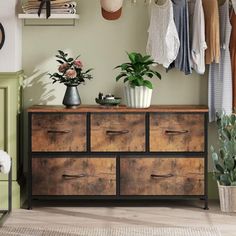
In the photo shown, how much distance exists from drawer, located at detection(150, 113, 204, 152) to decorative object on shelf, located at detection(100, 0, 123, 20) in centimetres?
81

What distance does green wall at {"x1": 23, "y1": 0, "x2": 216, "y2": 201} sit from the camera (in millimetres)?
5578

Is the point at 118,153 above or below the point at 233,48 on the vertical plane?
below

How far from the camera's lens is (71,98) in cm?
532

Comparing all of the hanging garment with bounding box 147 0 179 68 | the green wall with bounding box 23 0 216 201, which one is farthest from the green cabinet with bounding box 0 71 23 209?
the hanging garment with bounding box 147 0 179 68

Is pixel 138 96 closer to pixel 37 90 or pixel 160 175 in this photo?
pixel 160 175

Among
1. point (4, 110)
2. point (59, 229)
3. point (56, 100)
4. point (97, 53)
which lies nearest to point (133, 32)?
point (97, 53)

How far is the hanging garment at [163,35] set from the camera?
5.27 m

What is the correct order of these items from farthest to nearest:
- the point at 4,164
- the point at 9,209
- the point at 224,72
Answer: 1. the point at 224,72
2. the point at 9,209
3. the point at 4,164

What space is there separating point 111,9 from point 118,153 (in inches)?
42.4

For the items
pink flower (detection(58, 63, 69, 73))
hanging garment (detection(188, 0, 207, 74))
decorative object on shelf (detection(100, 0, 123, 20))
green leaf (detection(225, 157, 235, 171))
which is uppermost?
decorative object on shelf (detection(100, 0, 123, 20))

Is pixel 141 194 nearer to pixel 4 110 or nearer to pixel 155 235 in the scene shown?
pixel 155 235

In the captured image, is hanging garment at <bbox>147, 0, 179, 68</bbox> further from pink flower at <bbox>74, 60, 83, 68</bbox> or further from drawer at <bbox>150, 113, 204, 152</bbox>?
pink flower at <bbox>74, 60, 83, 68</bbox>

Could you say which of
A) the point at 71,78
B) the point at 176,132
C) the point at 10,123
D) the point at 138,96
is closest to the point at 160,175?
the point at 176,132

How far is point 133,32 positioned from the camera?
5586mm
